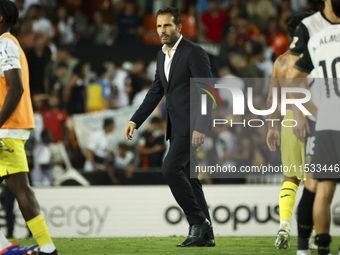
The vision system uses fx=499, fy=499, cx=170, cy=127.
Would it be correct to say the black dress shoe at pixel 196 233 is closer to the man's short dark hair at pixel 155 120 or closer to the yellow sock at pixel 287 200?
the yellow sock at pixel 287 200

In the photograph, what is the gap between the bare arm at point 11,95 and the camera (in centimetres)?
388

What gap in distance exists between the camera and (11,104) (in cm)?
389

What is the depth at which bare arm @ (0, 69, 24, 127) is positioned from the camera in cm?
388

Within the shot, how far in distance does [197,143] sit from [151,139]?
4867 millimetres

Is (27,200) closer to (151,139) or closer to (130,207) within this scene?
(130,207)

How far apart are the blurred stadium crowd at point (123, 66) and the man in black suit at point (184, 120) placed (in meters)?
3.90

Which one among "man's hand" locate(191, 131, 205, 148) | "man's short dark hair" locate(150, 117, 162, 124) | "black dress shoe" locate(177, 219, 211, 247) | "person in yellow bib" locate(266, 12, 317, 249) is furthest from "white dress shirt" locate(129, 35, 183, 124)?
"man's short dark hair" locate(150, 117, 162, 124)

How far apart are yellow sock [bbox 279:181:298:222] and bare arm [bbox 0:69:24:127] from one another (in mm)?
2774

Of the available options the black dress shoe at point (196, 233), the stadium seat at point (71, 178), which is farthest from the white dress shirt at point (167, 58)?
the stadium seat at point (71, 178)

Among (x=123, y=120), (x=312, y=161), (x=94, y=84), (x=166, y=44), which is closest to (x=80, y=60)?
(x=94, y=84)

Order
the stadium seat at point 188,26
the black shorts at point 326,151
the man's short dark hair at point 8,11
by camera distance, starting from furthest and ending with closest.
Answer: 1. the stadium seat at point 188,26
2. the man's short dark hair at point 8,11
3. the black shorts at point 326,151

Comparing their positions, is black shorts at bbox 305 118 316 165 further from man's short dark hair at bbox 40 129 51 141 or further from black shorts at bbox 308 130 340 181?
man's short dark hair at bbox 40 129 51 141

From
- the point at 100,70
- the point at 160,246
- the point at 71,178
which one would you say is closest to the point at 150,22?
the point at 100,70

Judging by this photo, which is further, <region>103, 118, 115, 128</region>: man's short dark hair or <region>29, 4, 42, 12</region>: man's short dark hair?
<region>29, 4, 42, 12</region>: man's short dark hair
